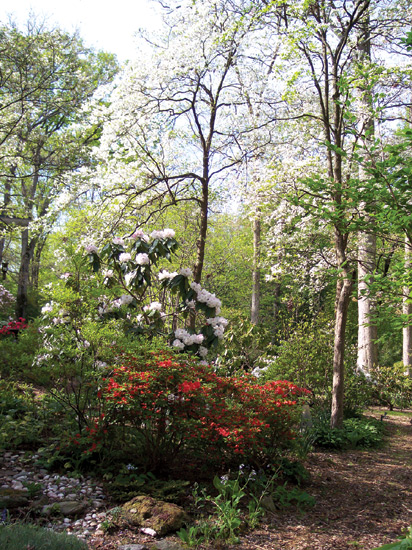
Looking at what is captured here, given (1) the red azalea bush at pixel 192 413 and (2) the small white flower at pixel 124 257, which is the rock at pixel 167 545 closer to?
(1) the red azalea bush at pixel 192 413

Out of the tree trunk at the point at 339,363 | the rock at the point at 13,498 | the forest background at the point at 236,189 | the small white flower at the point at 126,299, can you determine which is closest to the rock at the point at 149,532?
the rock at the point at 13,498

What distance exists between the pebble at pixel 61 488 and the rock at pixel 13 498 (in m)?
0.13

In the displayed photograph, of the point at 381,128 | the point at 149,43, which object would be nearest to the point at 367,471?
the point at 149,43

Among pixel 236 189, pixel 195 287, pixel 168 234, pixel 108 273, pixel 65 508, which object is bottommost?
pixel 65 508

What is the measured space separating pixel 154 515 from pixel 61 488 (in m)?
0.80

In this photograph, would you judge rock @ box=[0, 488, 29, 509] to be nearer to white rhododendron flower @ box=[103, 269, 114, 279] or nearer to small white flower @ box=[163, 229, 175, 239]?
white rhododendron flower @ box=[103, 269, 114, 279]

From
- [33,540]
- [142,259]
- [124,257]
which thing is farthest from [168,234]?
[33,540]

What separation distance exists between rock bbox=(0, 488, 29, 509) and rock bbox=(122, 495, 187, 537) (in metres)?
0.65

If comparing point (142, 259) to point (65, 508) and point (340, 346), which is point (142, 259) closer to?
point (340, 346)

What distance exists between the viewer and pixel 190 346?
5180 millimetres

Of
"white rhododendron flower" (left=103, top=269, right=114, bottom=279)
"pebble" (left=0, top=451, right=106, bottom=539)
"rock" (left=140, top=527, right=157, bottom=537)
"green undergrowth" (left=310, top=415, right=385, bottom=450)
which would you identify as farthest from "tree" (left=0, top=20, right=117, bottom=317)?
"rock" (left=140, top=527, right=157, bottom=537)

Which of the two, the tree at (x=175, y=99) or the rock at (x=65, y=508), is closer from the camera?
the rock at (x=65, y=508)

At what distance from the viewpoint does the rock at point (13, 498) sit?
9.45ft

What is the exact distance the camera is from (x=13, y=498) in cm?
293
